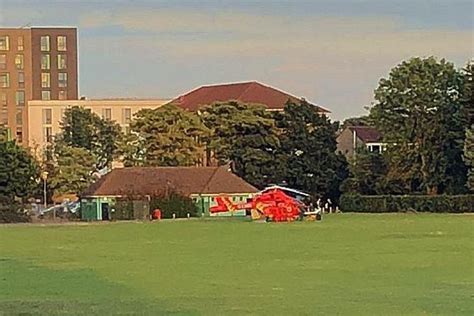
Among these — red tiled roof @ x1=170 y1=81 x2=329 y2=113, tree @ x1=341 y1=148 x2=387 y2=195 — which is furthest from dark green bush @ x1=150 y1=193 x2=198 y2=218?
red tiled roof @ x1=170 y1=81 x2=329 y2=113

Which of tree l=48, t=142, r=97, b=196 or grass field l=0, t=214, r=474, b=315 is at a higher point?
tree l=48, t=142, r=97, b=196

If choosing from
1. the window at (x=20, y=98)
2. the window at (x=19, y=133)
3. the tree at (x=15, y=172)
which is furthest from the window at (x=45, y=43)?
the tree at (x=15, y=172)

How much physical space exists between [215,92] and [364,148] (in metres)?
47.1

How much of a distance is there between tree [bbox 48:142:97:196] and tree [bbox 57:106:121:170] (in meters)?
6.66

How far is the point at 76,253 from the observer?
29750 mm

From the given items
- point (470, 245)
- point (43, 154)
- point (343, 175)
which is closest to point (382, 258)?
point (470, 245)

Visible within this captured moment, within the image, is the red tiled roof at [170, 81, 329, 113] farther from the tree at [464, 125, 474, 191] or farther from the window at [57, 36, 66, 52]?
the tree at [464, 125, 474, 191]

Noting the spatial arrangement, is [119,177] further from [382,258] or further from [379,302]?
[379,302]

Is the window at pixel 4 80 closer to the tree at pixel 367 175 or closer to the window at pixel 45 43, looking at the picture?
the window at pixel 45 43

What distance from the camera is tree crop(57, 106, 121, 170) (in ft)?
300

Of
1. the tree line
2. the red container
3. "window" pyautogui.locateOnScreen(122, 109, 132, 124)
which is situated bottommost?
the red container

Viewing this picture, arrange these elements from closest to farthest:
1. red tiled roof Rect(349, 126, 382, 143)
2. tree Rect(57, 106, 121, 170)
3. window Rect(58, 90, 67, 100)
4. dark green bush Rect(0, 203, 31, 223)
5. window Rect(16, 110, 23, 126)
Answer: dark green bush Rect(0, 203, 31, 223) < tree Rect(57, 106, 121, 170) < red tiled roof Rect(349, 126, 382, 143) < window Rect(16, 110, 23, 126) < window Rect(58, 90, 67, 100)

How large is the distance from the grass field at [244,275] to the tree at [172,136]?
38699mm

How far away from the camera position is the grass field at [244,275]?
1512 cm
